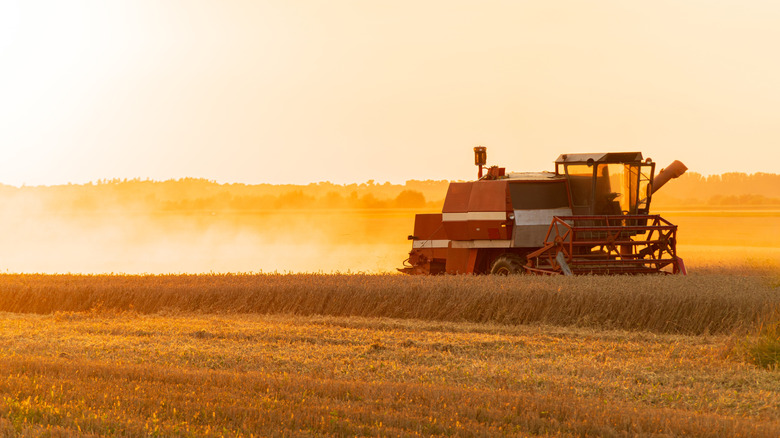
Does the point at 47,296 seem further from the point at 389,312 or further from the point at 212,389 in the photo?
the point at 212,389

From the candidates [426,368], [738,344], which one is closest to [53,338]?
[426,368]

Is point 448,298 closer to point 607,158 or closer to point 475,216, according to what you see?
point 475,216

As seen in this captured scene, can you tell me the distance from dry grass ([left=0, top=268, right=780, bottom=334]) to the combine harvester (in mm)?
2006

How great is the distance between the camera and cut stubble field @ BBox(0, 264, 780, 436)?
18.7ft

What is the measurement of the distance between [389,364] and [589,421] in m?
3.14

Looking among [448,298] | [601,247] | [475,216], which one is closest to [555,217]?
[601,247]

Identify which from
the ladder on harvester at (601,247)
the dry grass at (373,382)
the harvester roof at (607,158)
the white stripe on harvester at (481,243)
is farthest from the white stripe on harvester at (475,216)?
the dry grass at (373,382)

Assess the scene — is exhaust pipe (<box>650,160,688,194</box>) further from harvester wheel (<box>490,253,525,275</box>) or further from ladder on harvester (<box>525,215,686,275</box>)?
harvester wheel (<box>490,253,525,275</box>)

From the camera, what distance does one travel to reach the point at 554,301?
471 inches

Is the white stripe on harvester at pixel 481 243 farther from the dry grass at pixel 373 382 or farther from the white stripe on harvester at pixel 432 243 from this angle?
the dry grass at pixel 373 382

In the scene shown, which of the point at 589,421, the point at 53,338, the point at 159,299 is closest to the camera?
the point at 589,421

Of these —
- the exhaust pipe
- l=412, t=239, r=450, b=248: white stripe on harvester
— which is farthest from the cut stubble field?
the exhaust pipe

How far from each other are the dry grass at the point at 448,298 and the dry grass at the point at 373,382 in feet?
2.41

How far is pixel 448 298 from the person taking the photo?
12.7 meters
